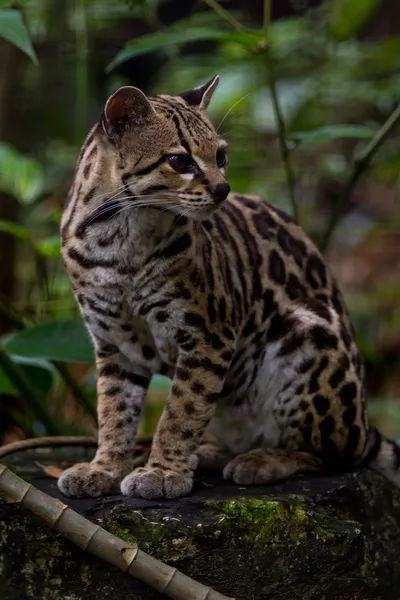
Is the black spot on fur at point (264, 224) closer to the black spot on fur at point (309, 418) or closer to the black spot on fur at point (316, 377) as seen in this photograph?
the black spot on fur at point (316, 377)

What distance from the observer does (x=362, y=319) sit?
969cm

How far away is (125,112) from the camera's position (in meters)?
3.79

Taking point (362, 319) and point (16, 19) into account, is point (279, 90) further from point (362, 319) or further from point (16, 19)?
point (16, 19)

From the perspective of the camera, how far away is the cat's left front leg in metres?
3.96

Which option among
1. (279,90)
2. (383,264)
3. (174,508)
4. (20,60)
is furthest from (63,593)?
(383,264)

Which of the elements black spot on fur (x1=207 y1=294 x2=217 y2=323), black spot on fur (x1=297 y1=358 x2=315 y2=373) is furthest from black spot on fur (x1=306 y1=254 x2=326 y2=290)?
black spot on fur (x1=207 y1=294 x2=217 y2=323)

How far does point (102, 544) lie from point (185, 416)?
0.71 m

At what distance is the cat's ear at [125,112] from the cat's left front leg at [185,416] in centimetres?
95

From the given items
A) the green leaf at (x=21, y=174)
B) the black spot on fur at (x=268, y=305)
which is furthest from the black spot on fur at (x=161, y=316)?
the green leaf at (x=21, y=174)

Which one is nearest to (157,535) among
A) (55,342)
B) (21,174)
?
(55,342)

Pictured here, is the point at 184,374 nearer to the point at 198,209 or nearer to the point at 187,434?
the point at 187,434

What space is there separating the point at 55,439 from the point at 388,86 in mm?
4236

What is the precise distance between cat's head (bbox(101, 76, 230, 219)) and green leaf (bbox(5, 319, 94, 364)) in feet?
4.07

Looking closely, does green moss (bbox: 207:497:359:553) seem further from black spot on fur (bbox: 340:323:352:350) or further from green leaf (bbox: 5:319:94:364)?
green leaf (bbox: 5:319:94:364)
